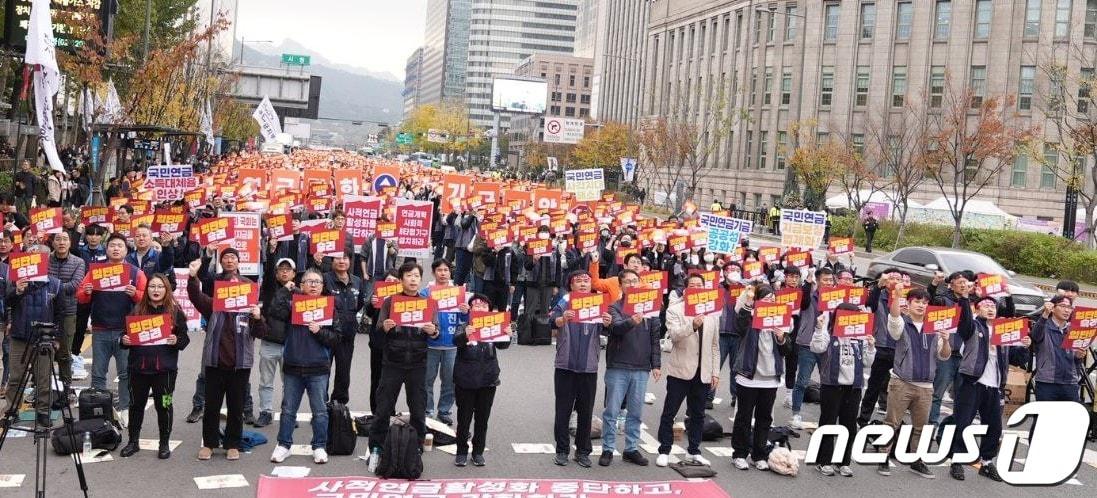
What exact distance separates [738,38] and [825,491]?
204 feet

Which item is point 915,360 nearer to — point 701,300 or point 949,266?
point 701,300

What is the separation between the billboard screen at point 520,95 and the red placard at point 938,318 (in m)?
103

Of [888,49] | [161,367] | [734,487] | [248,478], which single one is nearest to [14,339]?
[161,367]

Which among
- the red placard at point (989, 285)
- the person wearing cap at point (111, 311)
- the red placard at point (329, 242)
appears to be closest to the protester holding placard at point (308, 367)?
the person wearing cap at point (111, 311)

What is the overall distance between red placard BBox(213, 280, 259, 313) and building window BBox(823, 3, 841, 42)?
182 ft

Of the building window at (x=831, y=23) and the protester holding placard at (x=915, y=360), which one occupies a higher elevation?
the building window at (x=831, y=23)

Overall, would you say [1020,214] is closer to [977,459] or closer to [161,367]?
[977,459]

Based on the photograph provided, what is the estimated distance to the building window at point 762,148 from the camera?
65.8 metres

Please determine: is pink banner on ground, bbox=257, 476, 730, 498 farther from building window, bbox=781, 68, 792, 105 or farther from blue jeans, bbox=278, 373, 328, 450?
building window, bbox=781, 68, 792, 105

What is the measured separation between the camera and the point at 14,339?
34.2 ft

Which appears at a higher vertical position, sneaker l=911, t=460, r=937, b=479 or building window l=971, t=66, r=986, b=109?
building window l=971, t=66, r=986, b=109

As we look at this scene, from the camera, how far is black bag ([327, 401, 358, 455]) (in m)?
9.91

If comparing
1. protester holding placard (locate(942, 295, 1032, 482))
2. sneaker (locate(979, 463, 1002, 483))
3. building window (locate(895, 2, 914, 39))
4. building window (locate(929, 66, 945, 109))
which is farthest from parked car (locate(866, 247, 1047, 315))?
building window (locate(895, 2, 914, 39))

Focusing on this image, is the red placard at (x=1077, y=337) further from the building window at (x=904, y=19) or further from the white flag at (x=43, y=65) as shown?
the building window at (x=904, y=19)
